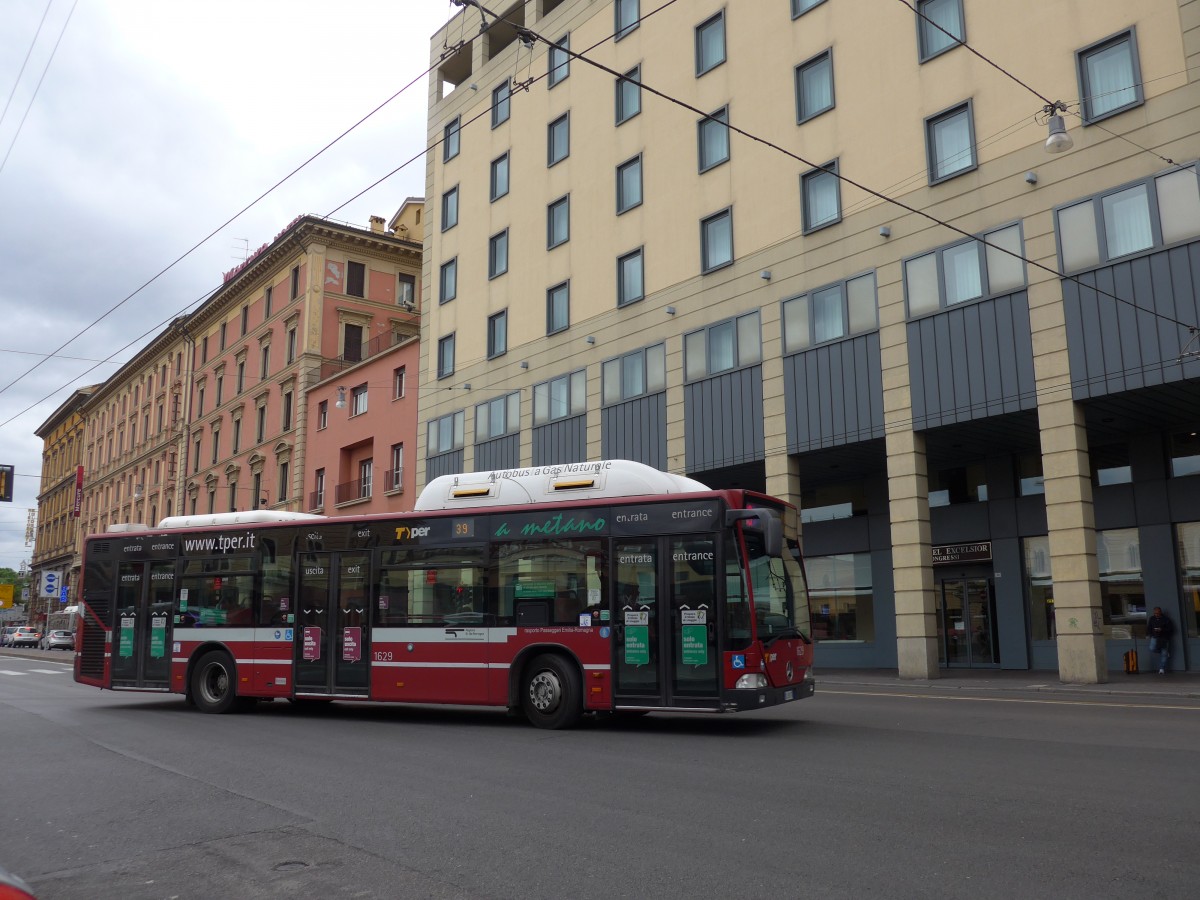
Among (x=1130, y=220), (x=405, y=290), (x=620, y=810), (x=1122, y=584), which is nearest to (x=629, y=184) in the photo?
(x=1130, y=220)

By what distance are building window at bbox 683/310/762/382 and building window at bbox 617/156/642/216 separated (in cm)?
527

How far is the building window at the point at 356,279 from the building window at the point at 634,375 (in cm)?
2236

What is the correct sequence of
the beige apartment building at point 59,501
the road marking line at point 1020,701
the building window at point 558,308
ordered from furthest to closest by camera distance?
the beige apartment building at point 59,501 → the building window at point 558,308 → the road marking line at point 1020,701

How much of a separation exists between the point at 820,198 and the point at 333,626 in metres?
16.5

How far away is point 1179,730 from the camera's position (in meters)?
11.7

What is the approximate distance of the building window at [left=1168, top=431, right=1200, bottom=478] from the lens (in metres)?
22.2

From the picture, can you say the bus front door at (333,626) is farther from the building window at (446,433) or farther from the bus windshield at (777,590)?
the building window at (446,433)

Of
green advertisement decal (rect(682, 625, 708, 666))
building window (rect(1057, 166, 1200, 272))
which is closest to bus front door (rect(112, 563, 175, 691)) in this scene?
green advertisement decal (rect(682, 625, 708, 666))

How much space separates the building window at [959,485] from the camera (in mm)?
25969

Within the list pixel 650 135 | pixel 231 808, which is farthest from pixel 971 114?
pixel 231 808

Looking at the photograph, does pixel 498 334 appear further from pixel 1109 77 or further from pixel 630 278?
pixel 1109 77

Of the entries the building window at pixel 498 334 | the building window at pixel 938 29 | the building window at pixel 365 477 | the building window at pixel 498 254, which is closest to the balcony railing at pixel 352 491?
the building window at pixel 365 477

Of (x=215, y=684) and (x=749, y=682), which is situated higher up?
(x=749, y=682)

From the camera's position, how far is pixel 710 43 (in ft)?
94.7
